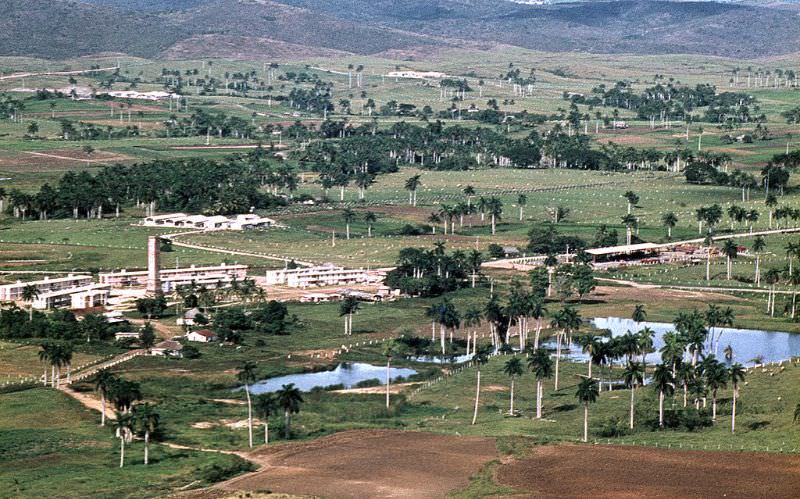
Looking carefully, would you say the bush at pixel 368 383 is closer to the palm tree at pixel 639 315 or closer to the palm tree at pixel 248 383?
the palm tree at pixel 248 383

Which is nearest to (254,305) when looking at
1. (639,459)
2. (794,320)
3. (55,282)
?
(55,282)

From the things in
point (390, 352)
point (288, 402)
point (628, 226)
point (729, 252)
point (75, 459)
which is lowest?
point (75, 459)

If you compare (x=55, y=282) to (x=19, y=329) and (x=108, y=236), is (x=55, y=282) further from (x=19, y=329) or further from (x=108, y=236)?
(x=108, y=236)

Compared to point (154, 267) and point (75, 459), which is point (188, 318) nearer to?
point (154, 267)

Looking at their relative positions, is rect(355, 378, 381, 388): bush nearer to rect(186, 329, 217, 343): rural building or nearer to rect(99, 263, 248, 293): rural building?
rect(186, 329, 217, 343): rural building

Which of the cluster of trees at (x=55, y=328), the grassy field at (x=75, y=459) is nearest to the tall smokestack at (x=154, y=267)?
the cluster of trees at (x=55, y=328)

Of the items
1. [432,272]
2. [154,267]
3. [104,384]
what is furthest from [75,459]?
[432,272]
